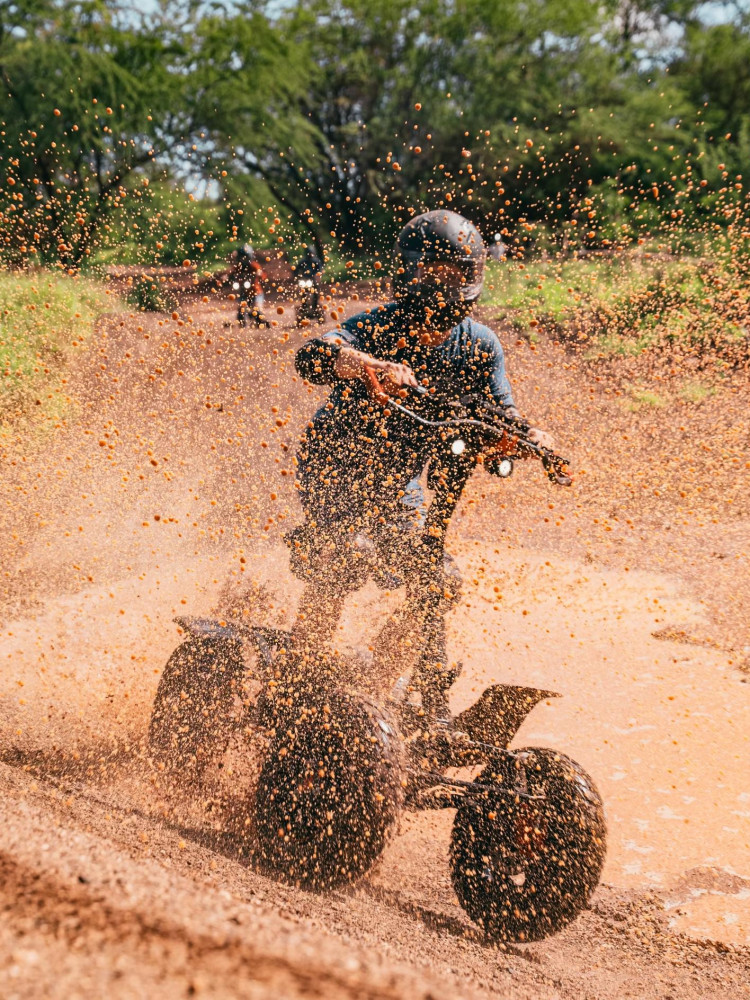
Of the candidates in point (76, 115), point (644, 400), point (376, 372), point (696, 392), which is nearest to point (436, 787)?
point (376, 372)

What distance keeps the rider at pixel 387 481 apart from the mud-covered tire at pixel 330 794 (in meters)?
0.34

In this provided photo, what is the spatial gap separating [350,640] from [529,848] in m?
2.24

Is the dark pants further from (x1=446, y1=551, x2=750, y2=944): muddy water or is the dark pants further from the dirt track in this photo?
(x1=446, y1=551, x2=750, y2=944): muddy water

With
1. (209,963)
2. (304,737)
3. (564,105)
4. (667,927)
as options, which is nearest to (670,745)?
(667,927)

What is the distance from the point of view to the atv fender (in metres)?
2.94

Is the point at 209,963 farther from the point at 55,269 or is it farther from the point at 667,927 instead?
the point at 55,269

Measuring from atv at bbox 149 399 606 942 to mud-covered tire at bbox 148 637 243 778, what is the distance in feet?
0.89

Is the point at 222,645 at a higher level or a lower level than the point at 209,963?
higher

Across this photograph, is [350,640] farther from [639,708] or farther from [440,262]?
[440,262]

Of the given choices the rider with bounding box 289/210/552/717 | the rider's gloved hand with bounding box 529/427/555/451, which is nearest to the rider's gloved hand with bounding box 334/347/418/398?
the rider with bounding box 289/210/552/717

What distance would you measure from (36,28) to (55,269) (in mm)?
7046

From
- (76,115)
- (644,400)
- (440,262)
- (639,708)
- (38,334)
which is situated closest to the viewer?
(440,262)

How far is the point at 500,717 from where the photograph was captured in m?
2.96

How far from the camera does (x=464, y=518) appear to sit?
25.3 feet
